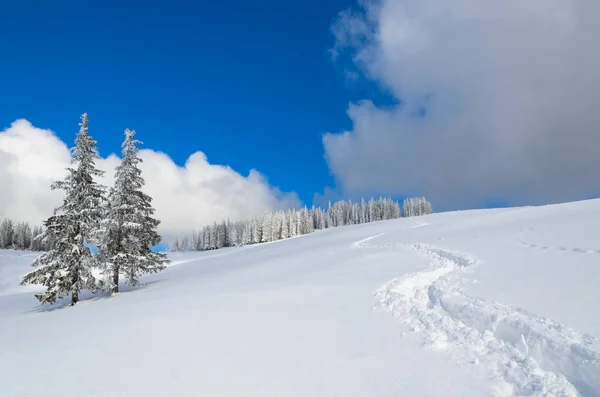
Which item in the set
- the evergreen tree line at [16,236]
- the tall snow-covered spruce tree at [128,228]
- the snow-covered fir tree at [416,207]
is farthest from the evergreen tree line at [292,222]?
the tall snow-covered spruce tree at [128,228]

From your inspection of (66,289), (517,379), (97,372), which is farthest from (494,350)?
(66,289)

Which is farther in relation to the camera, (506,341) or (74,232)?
(74,232)

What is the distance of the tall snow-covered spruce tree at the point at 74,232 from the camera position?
21438 mm

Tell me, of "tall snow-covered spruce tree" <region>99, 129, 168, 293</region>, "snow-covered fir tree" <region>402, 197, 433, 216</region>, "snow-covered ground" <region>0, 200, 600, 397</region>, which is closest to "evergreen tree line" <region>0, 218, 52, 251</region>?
"tall snow-covered spruce tree" <region>99, 129, 168, 293</region>

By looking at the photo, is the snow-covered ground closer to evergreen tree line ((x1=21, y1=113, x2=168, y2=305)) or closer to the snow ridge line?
the snow ridge line

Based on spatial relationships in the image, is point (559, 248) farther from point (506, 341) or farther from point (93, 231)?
point (93, 231)

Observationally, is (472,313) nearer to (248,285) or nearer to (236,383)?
(236,383)

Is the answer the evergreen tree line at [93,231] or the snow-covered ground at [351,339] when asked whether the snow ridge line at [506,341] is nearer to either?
the snow-covered ground at [351,339]

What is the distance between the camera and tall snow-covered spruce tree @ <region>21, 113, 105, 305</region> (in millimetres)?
21438

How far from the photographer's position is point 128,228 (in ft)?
79.3

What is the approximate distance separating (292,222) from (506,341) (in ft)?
346

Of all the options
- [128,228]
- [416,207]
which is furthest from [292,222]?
[128,228]

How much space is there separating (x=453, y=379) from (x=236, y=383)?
15.9 ft

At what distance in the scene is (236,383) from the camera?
7664 mm
